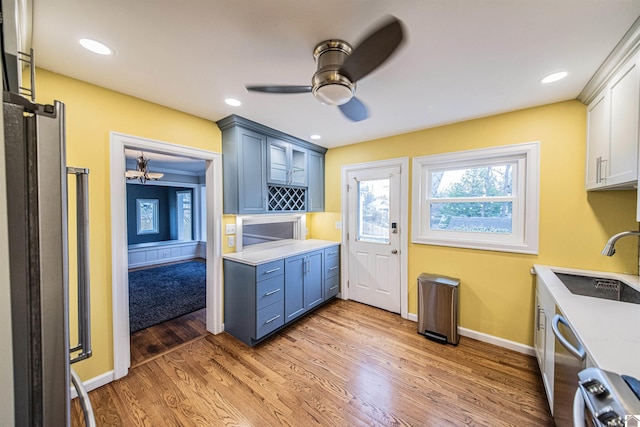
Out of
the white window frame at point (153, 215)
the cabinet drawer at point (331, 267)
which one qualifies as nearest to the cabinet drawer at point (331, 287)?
the cabinet drawer at point (331, 267)

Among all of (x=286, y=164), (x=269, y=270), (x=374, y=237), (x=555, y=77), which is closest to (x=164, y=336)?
(x=269, y=270)

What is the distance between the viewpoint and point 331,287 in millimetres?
3527

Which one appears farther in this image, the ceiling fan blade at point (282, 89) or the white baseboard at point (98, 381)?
the white baseboard at point (98, 381)

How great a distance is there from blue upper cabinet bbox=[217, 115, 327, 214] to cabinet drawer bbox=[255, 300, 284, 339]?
3.62 feet

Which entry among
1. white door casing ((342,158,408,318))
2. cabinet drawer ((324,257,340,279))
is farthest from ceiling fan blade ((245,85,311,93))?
cabinet drawer ((324,257,340,279))

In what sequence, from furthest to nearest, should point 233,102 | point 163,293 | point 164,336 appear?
point 163,293, point 164,336, point 233,102

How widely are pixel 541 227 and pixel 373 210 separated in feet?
5.90

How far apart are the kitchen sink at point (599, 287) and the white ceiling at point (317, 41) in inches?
62.3

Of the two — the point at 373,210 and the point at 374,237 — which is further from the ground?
the point at 373,210

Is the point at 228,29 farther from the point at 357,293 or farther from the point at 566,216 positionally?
the point at 357,293

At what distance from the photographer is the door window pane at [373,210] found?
332cm

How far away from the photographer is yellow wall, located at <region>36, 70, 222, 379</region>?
1.78 metres

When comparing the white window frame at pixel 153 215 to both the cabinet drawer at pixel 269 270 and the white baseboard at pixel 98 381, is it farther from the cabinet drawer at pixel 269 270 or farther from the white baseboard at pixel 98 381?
the cabinet drawer at pixel 269 270

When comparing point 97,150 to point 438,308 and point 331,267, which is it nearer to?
point 331,267
